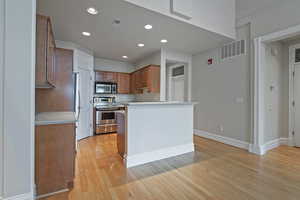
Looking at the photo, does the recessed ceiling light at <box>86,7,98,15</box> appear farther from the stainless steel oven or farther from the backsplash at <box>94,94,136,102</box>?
the backsplash at <box>94,94,136,102</box>

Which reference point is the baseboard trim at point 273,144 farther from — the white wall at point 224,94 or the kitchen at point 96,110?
the kitchen at point 96,110

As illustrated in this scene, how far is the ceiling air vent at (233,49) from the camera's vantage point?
3556 millimetres

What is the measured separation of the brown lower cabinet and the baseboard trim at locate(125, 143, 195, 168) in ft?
3.16

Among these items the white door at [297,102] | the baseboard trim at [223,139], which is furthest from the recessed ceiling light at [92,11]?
the white door at [297,102]

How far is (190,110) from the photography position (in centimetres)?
330

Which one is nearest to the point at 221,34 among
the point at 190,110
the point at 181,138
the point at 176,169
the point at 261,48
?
the point at 261,48

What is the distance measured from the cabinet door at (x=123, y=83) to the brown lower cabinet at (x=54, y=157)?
12.0 feet

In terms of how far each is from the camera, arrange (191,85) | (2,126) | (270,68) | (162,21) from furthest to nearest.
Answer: (191,85)
(270,68)
(162,21)
(2,126)

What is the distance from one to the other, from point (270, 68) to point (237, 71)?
0.69 m

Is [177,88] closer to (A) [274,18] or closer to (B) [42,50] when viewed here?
(A) [274,18]

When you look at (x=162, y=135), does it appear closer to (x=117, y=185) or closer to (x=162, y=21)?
(x=117, y=185)

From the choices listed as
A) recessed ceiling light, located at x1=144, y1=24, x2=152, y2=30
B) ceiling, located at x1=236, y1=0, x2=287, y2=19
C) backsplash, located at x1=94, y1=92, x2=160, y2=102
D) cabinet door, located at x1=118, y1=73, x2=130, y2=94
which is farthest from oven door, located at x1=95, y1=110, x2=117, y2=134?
ceiling, located at x1=236, y1=0, x2=287, y2=19

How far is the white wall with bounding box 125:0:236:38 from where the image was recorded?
2455 millimetres

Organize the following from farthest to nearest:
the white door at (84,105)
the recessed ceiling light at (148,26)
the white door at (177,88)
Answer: the white door at (177,88), the white door at (84,105), the recessed ceiling light at (148,26)
